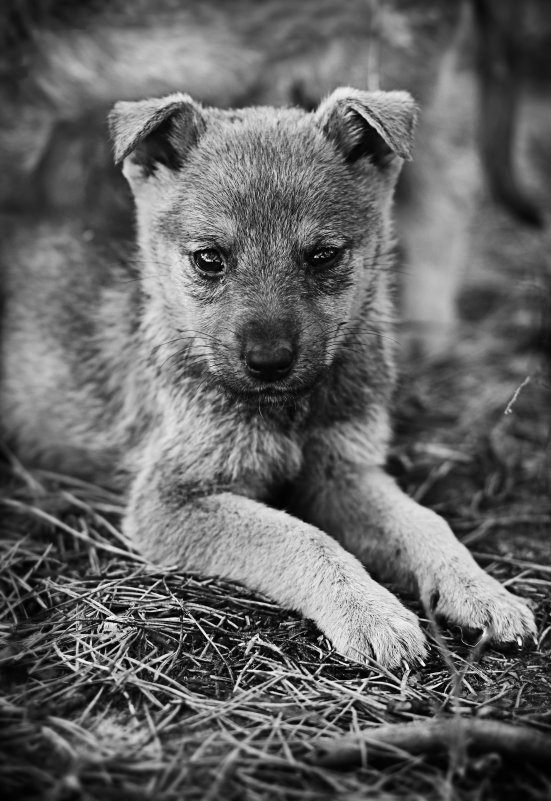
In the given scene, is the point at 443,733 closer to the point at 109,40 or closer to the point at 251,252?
the point at 251,252

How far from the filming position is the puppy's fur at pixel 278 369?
3.25 m

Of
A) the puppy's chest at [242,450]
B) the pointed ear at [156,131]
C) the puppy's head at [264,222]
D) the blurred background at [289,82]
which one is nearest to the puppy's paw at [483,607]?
the puppy's chest at [242,450]

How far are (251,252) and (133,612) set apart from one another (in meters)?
1.57

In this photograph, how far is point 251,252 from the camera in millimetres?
3430

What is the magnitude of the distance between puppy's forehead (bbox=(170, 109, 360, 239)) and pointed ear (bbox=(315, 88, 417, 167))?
8 centimetres

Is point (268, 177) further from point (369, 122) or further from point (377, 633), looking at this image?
point (377, 633)

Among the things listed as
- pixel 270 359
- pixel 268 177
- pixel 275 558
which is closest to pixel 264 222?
pixel 268 177

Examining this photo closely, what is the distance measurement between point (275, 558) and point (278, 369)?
2.61 ft

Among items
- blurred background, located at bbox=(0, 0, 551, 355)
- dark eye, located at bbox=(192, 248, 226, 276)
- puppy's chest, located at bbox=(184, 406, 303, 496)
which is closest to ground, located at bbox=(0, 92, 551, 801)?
puppy's chest, located at bbox=(184, 406, 303, 496)

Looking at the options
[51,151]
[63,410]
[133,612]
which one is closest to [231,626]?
[133,612]

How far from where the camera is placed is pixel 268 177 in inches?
137

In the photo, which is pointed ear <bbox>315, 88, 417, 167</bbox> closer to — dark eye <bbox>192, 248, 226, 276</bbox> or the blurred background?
dark eye <bbox>192, 248, 226, 276</bbox>

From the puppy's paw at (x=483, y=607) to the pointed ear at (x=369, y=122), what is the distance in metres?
1.85

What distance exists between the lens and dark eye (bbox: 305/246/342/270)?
3.52 m
